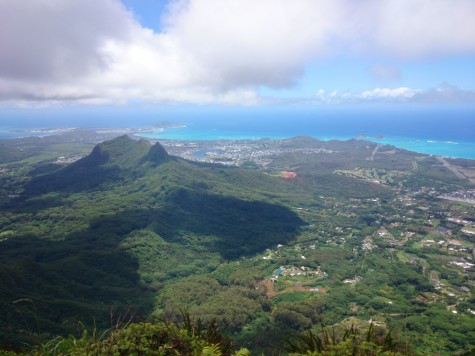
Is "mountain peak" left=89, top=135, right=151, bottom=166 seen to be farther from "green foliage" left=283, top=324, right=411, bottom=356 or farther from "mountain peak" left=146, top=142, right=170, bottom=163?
"green foliage" left=283, top=324, right=411, bottom=356

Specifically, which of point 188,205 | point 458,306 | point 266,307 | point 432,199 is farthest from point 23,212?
point 432,199

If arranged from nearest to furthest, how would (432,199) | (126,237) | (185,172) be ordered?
(126,237) < (432,199) < (185,172)

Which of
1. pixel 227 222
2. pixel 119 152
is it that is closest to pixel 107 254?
pixel 227 222

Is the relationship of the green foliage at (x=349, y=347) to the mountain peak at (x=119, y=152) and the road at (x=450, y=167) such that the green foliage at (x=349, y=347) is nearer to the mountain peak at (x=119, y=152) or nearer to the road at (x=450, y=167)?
the mountain peak at (x=119, y=152)

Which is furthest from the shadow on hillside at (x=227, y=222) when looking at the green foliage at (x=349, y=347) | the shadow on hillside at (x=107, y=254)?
the green foliage at (x=349, y=347)

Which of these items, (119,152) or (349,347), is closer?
(349,347)

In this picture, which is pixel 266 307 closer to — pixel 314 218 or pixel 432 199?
pixel 314 218

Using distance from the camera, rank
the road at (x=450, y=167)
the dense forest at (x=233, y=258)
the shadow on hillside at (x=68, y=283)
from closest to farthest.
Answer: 1. the dense forest at (x=233, y=258)
2. the shadow on hillside at (x=68, y=283)
3. the road at (x=450, y=167)

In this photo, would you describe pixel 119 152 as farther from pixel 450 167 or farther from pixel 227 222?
pixel 450 167

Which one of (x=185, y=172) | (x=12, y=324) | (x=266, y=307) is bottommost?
(x=266, y=307)
